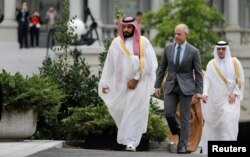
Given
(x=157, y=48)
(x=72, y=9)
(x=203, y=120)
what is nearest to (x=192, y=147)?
(x=203, y=120)

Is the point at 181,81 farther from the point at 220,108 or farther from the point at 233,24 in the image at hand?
the point at 233,24

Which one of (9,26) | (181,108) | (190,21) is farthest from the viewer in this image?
(9,26)

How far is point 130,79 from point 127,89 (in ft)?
0.57

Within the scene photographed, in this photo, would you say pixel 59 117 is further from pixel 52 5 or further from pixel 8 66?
pixel 52 5

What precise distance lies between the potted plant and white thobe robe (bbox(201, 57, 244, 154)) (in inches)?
99.2

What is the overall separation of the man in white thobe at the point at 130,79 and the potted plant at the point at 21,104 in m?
0.91

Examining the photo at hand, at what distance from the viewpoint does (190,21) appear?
37.2 metres

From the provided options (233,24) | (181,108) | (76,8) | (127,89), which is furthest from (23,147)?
(233,24)

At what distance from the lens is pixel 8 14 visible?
46.8 meters

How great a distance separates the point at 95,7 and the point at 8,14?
Result: 3.93 metres

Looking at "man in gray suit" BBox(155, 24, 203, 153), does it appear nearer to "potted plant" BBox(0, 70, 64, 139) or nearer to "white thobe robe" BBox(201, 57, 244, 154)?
"white thobe robe" BBox(201, 57, 244, 154)

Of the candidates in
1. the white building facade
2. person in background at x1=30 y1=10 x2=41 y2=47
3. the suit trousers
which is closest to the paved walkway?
the suit trousers

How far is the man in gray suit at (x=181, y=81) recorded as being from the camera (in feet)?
49.0

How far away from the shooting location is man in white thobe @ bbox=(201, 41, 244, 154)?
53.4 feet
